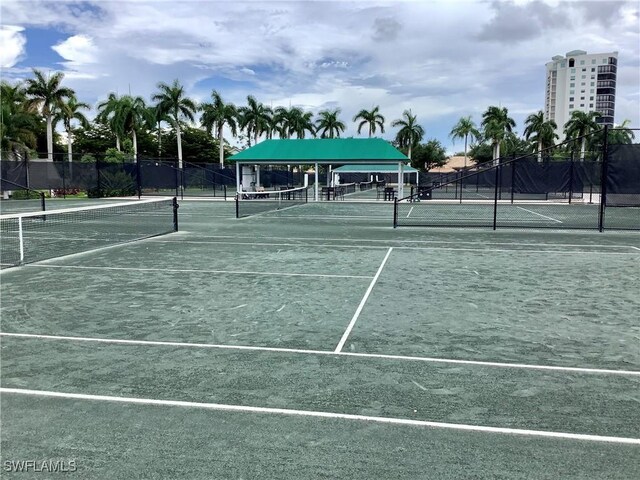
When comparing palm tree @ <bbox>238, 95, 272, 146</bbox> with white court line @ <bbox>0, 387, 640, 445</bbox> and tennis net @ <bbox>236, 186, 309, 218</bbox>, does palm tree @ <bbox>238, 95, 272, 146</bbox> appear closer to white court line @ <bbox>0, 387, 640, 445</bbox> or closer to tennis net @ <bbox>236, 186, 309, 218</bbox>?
tennis net @ <bbox>236, 186, 309, 218</bbox>

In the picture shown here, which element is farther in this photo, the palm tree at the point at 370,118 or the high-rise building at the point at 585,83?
the high-rise building at the point at 585,83

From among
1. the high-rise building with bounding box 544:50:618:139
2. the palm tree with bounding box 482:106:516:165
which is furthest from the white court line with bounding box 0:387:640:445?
the high-rise building with bounding box 544:50:618:139

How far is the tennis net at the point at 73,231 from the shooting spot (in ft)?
42.0

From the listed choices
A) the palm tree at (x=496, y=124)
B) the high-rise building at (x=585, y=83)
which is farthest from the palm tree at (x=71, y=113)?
the high-rise building at (x=585, y=83)

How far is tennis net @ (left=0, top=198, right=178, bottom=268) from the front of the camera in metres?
12.8

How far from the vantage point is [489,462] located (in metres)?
3.63

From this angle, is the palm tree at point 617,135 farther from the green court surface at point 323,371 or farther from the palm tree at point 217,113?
the palm tree at point 217,113

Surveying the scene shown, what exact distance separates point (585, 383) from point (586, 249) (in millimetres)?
10335

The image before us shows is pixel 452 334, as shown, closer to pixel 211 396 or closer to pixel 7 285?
pixel 211 396

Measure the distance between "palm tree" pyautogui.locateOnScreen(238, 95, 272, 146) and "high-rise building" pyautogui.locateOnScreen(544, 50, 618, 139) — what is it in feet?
431

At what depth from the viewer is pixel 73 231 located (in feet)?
59.4

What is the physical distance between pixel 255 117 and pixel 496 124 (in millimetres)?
30602

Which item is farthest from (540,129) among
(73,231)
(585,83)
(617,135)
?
(585,83)

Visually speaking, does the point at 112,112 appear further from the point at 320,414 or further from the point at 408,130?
the point at 320,414
